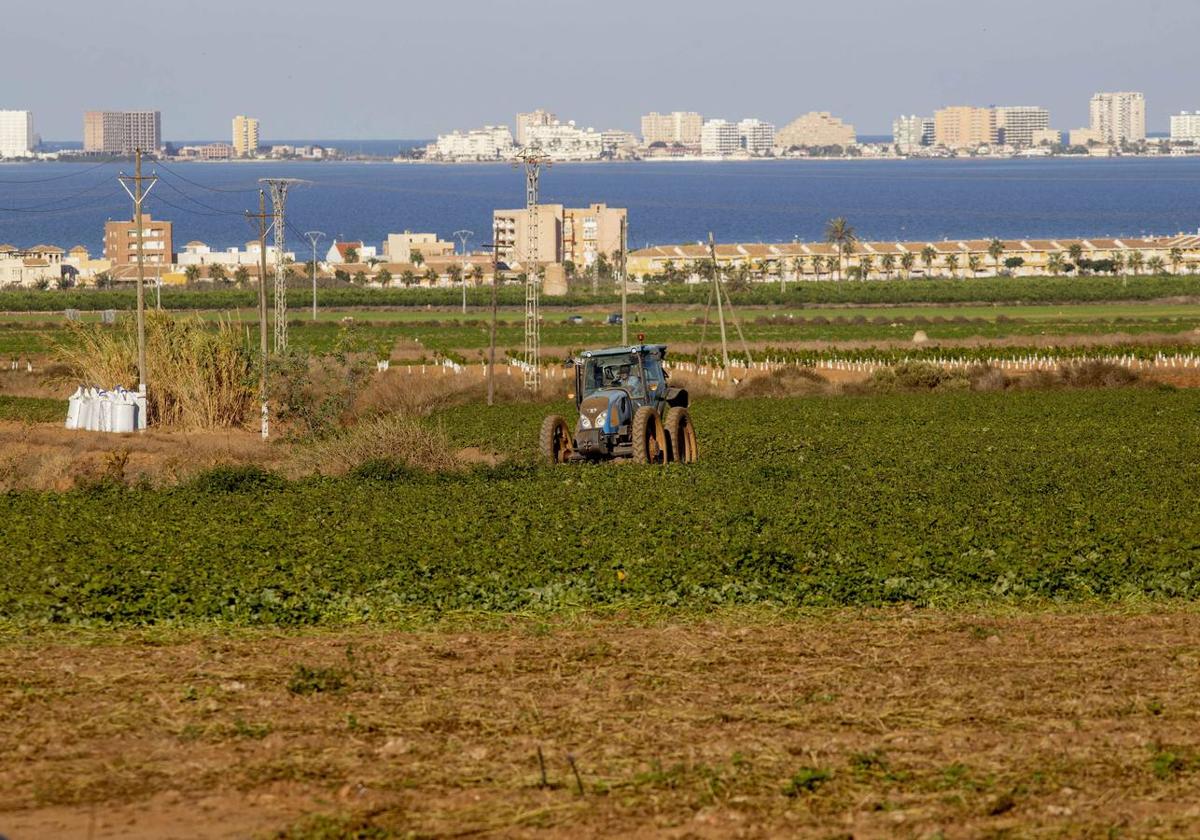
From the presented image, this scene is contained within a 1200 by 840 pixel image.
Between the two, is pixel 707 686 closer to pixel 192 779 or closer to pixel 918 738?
pixel 918 738

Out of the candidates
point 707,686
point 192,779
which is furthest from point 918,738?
point 192,779

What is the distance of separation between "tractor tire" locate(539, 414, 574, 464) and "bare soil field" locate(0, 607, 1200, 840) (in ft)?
47.7

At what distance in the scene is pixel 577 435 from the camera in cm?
3103

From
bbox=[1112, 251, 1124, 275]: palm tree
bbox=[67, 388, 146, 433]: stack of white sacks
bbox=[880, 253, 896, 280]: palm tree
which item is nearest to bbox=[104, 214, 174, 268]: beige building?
bbox=[880, 253, 896, 280]: palm tree

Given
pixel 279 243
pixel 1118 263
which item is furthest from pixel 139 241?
pixel 1118 263

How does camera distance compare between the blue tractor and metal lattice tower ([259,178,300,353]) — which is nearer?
the blue tractor

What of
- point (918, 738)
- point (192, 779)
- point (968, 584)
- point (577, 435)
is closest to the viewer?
point (192, 779)

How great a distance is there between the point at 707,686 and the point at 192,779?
458 centimetres

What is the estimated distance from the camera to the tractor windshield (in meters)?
30.8

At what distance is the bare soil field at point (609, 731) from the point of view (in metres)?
10.9

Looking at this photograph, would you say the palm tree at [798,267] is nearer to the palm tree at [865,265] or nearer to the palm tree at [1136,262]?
the palm tree at [865,265]

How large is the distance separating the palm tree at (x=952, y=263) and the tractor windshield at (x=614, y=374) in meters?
137

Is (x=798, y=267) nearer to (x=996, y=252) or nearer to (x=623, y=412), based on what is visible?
(x=996, y=252)

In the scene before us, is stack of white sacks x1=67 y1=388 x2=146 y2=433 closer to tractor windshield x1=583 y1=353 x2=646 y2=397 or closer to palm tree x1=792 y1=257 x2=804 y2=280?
tractor windshield x1=583 y1=353 x2=646 y2=397
